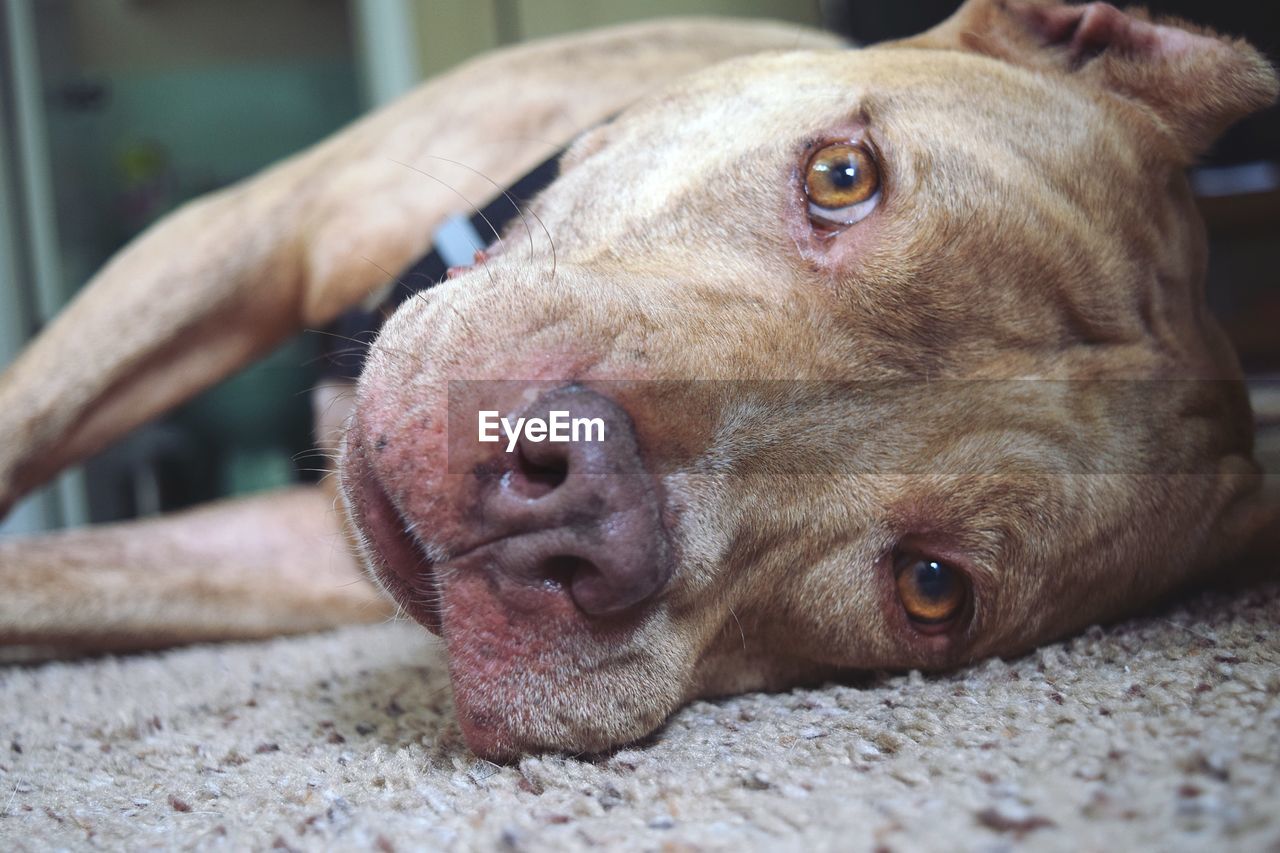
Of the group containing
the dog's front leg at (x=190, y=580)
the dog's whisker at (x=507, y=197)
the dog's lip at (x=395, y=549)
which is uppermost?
the dog's whisker at (x=507, y=197)

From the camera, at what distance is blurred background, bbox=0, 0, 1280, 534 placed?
473 cm

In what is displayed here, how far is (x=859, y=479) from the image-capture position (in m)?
1.53

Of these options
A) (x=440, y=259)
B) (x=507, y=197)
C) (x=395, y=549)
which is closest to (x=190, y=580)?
(x=440, y=259)

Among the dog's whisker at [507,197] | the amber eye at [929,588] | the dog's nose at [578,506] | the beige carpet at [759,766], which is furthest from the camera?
the dog's whisker at [507,197]

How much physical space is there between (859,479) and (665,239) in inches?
19.3

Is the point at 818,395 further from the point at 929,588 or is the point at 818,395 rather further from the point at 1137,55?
the point at 1137,55

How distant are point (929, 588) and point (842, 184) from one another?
658 millimetres

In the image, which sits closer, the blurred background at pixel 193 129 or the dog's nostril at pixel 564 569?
the dog's nostril at pixel 564 569

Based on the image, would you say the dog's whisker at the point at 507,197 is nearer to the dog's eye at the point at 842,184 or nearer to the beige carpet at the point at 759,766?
the dog's eye at the point at 842,184

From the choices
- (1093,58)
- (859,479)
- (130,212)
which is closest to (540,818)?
(859,479)

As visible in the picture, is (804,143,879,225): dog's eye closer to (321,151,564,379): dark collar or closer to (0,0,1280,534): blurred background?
(321,151,564,379): dark collar

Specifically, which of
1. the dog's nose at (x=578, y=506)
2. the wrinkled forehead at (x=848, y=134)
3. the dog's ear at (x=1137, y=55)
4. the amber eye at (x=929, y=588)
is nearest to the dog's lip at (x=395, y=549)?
the dog's nose at (x=578, y=506)

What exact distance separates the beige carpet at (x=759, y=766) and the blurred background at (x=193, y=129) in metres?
3.08

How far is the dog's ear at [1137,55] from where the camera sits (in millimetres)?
1891
